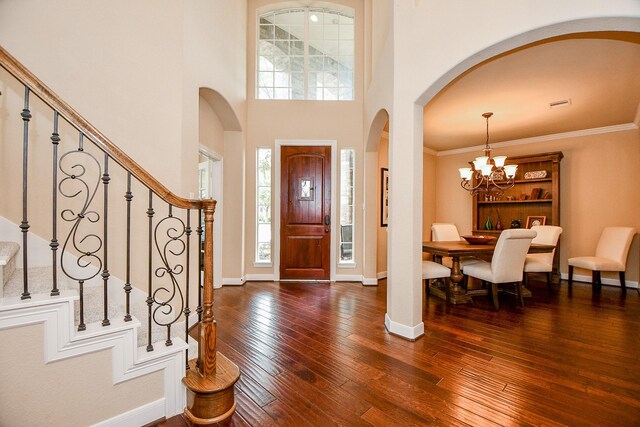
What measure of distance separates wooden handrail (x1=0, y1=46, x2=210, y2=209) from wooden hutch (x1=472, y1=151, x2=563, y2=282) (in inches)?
227

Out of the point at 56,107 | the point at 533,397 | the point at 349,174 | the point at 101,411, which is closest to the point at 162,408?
the point at 101,411

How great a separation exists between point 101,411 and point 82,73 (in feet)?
8.24

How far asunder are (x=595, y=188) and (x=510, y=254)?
306cm

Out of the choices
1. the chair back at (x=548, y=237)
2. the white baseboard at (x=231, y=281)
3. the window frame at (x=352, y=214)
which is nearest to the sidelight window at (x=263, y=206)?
the white baseboard at (x=231, y=281)

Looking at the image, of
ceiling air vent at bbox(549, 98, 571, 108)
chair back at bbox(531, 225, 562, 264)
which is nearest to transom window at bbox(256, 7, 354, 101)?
ceiling air vent at bbox(549, 98, 571, 108)

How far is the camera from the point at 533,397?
173 centimetres

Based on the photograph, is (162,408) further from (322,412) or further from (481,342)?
(481,342)

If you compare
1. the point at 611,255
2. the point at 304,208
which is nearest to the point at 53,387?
the point at 304,208

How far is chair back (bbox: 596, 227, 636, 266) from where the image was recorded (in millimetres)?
4102

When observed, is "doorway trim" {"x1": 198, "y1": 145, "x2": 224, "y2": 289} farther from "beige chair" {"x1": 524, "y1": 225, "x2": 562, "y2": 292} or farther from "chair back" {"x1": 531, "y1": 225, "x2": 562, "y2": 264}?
"chair back" {"x1": 531, "y1": 225, "x2": 562, "y2": 264}

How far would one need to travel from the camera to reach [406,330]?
2561mm

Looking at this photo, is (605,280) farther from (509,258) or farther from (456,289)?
(456,289)

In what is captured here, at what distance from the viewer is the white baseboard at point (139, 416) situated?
145 cm

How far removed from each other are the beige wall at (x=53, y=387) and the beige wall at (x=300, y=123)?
10.4 ft
